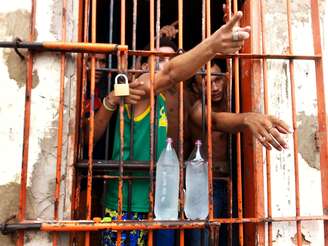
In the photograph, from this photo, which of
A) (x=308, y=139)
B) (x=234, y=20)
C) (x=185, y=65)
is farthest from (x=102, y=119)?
(x=308, y=139)

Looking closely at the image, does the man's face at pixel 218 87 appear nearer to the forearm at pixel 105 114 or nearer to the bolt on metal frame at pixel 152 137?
the bolt on metal frame at pixel 152 137

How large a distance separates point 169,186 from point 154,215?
0.19m

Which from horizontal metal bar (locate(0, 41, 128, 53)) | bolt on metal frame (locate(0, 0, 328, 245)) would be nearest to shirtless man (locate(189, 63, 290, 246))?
bolt on metal frame (locate(0, 0, 328, 245))

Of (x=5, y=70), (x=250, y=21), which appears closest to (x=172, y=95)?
(x=250, y=21)

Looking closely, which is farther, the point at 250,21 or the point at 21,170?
the point at 250,21

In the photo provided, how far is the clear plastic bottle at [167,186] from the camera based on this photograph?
228 cm

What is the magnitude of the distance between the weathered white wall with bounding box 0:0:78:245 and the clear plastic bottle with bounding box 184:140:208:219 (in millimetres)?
707

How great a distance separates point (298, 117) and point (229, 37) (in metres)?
0.98

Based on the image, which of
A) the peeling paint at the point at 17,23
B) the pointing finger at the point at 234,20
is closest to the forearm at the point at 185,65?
the pointing finger at the point at 234,20

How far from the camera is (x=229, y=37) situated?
6.20 feet

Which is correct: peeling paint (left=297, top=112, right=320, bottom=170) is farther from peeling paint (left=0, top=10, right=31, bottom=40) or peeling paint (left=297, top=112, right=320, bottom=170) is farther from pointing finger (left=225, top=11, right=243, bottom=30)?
peeling paint (left=0, top=10, right=31, bottom=40)

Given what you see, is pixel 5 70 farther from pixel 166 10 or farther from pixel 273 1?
pixel 166 10

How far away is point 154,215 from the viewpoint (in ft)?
7.63

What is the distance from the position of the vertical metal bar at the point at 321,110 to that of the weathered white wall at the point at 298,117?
0.05 metres
